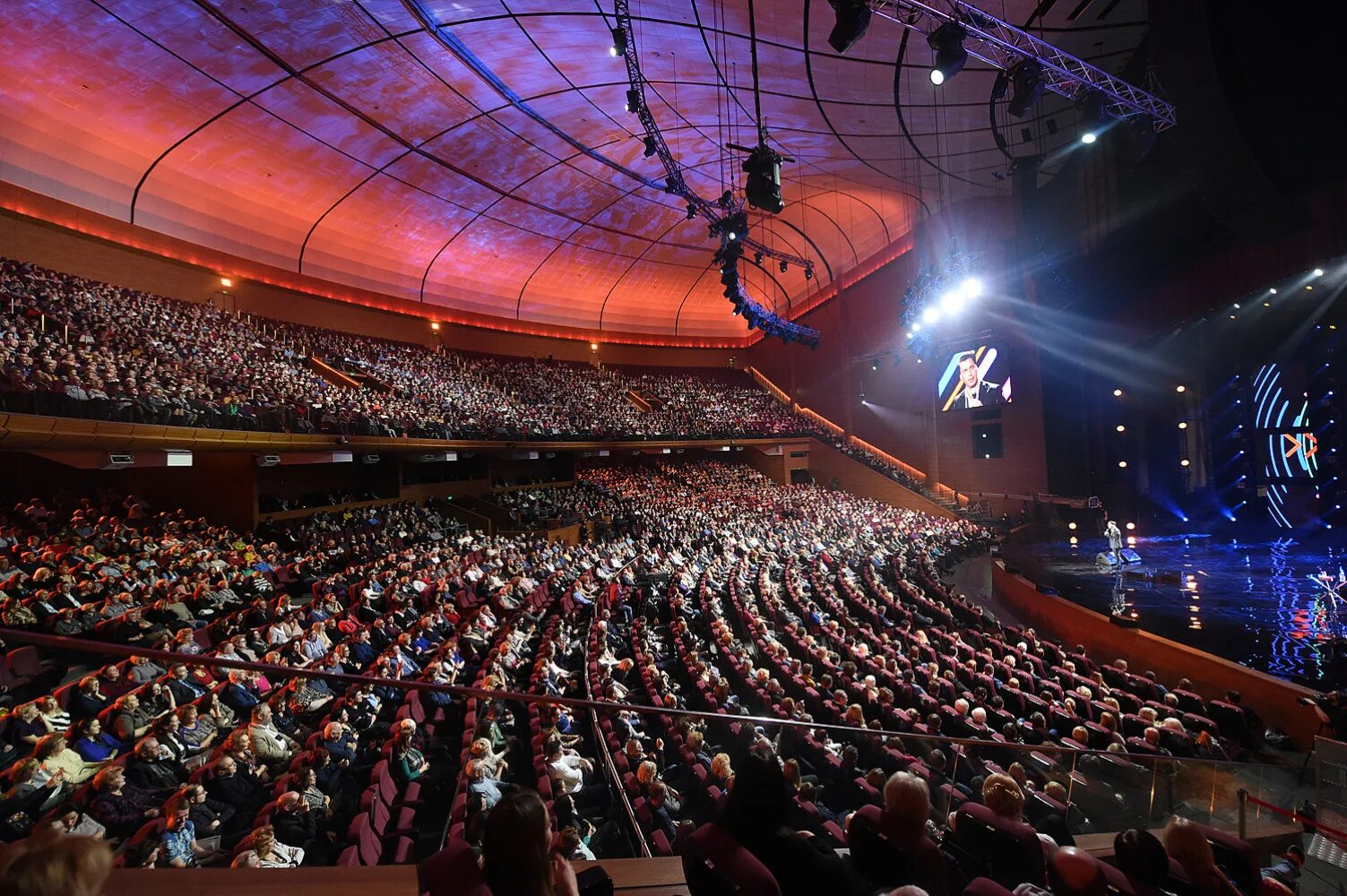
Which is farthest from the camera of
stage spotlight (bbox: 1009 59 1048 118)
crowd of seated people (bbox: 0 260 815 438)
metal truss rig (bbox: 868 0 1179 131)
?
crowd of seated people (bbox: 0 260 815 438)

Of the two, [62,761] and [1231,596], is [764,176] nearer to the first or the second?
[62,761]

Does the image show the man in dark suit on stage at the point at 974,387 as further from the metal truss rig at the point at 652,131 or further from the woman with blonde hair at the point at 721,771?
the woman with blonde hair at the point at 721,771

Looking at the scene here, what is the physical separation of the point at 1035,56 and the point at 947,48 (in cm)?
178

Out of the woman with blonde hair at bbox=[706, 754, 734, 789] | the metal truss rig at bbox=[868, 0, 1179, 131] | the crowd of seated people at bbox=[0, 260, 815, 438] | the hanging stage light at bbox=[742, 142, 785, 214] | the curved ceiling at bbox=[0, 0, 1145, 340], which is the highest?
the curved ceiling at bbox=[0, 0, 1145, 340]

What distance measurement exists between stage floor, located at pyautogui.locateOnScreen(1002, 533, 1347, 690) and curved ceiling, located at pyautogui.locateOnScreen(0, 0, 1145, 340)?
341 inches

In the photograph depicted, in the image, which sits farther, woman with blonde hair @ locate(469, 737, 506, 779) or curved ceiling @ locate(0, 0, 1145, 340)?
curved ceiling @ locate(0, 0, 1145, 340)

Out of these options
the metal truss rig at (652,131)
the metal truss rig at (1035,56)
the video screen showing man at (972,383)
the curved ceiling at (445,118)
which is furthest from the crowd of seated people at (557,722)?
the video screen showing man at (972,383)

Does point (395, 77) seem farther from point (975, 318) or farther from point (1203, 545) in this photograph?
point (1203, 545)

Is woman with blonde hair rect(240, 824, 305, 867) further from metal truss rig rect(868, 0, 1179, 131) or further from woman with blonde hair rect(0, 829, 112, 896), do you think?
metal truss rig rect(868, 0, 1179, 131)

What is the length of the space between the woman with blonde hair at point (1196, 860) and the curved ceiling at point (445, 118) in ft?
36.9

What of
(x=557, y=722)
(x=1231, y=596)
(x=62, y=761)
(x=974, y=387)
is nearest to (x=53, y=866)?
(x=557, y=722)

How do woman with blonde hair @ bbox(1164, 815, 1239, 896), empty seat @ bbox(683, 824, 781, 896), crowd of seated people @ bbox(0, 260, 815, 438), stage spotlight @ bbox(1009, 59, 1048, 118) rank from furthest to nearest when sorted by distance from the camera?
crowd of seated people @ bbox(0, 260, 815, 438) < stage spotlight @ bbox(1009, 59, 1048, 118) < woman with blonde hair @ bbox(1164, 815, 1239, 896) < empty seat @ bbox(683, 824, 781, 896)

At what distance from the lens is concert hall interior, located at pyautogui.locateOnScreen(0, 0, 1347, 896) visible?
3445 millimetres

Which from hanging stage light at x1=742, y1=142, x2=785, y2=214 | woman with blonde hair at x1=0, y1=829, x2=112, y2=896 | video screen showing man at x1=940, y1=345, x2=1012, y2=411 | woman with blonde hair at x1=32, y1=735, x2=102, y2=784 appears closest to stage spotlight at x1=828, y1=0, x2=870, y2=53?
hanging stage light at x1=742, y1=142, x2=785, y2=214
